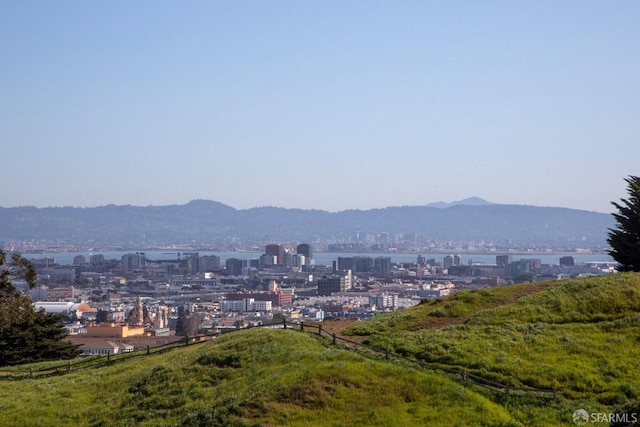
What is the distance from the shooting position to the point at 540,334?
89.7ft

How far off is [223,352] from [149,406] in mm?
3936

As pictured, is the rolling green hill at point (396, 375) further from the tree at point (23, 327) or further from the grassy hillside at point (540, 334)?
the tree at point (23, 327)

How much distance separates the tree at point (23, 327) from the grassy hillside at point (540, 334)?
15644 mm

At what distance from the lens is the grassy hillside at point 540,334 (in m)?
23.2

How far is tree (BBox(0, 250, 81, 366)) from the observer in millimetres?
38094

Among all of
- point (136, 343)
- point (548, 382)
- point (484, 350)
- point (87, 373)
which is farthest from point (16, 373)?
point (136, 343)

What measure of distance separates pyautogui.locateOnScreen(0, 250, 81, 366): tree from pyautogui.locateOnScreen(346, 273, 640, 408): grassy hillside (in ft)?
51.3

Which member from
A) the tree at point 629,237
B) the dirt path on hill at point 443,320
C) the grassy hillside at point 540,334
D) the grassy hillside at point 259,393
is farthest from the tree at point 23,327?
the tree at point 629,237

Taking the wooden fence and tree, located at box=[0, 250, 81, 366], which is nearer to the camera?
the wooden fence

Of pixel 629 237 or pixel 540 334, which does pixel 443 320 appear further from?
pixel 629 237

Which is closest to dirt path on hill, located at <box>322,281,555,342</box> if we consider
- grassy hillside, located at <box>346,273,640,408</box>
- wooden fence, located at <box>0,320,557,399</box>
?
grassy hillside, located at <box>346,273,640,408</box>

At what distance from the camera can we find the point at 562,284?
3409 cm

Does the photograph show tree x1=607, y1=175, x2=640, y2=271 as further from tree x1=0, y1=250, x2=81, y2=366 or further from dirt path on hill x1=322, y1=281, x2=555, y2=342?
tree x1=0, y1=250, x2=81, y2=366

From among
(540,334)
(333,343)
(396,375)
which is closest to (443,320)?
(540,334)
